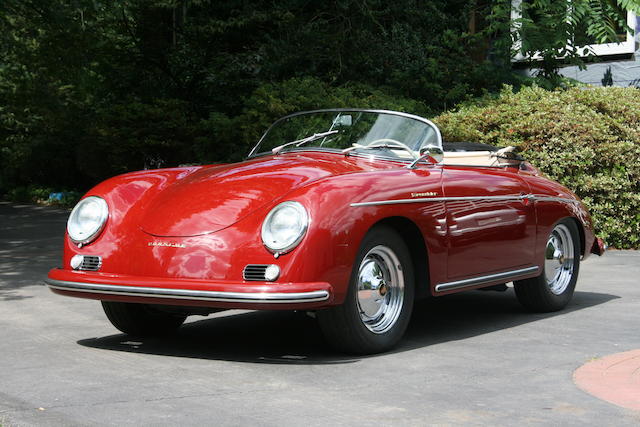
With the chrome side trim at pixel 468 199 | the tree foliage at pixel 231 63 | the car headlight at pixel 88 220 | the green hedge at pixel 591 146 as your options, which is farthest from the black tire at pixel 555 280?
the tree foliage at pixel 231 63

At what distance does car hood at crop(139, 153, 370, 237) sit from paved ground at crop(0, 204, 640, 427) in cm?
79

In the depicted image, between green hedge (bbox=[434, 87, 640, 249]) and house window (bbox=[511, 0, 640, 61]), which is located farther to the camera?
house window (bbox=[511, 0, 640, 61])

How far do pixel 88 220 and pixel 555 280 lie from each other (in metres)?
3.71

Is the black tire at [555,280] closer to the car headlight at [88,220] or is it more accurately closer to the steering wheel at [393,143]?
the steering wheel at [393,143]

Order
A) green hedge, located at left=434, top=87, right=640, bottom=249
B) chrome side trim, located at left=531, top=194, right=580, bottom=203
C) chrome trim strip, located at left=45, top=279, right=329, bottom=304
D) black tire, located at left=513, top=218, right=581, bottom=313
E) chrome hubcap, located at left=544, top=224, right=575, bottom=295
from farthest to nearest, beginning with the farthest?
green hedge, located at left=434, top=87, right=640, bottom=249
chrome hubcap, located at left=544, top=224, right=575, bottom=295
black tire, located at left=513, top=218, right=581, bottom=313
chrome side trim, located at left=531, top=194, right=580, bottom=203
chrome trim strip, located at left=45, top=279, right=329, bottom=304

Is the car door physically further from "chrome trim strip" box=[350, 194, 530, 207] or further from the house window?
the house window

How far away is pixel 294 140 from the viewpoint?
716 centimetres

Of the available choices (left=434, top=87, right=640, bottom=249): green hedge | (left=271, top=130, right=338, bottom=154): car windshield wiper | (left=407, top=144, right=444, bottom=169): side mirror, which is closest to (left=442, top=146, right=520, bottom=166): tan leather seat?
(left=407, top=144, right=444, bottom=169): side mirror

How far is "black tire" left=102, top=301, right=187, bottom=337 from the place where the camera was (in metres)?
6.42

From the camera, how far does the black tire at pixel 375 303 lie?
222 inches

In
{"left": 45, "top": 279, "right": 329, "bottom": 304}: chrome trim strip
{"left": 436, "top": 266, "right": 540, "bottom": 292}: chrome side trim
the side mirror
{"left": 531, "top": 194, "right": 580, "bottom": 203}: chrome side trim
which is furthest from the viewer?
{"left": 531, "top": 194, "right": 580, "bottom": 203}: chrome side trim

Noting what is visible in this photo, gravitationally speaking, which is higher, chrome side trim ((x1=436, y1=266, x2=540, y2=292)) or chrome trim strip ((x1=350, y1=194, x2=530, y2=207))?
chrome trim strip ((x1=350, y1=194, x2=530, y2=207))

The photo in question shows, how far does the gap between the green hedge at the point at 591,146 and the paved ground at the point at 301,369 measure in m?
3.78

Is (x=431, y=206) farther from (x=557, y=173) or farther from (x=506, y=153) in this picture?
(x=557, y=173)
